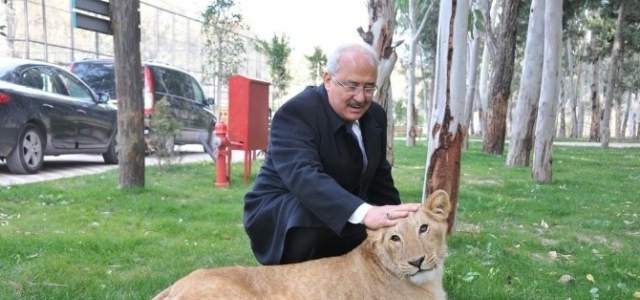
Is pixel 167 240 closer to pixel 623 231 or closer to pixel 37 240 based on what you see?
pixel 37 240

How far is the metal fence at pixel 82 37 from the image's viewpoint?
1767cm

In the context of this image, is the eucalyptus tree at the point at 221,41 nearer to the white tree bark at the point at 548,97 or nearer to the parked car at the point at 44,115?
the parked car at the point at 44,115

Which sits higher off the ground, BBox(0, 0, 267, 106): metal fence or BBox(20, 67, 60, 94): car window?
BBox(0, 0, 267, 106): metal fence

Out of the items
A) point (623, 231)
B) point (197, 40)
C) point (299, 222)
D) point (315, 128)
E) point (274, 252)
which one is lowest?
point (623, 231)

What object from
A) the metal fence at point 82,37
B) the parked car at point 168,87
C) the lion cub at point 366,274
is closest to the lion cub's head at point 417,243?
the lion cub at point 366,274

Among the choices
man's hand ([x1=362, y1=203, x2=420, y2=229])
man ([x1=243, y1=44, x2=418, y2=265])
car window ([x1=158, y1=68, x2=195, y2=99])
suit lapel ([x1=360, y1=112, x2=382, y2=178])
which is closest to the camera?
man's hand ([x1=362, y1=203, x2=420, y2=229])

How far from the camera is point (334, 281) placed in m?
3.04

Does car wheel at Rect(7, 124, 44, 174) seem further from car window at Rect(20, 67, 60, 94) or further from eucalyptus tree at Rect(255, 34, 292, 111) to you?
eucalyptus tree at Rect(255, 34, 292, 111)

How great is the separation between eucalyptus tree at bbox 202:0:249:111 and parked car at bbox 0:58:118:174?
36.7ft

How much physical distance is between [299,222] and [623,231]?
5100 millimetres

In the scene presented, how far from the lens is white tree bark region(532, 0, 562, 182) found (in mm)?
10617

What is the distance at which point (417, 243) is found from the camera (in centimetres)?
281

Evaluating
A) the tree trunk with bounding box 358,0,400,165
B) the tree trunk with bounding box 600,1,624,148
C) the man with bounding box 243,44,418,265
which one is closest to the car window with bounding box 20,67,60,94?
the tree trunk with bounding box 358,0,400,165

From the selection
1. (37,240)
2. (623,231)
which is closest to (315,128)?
(37,240)
